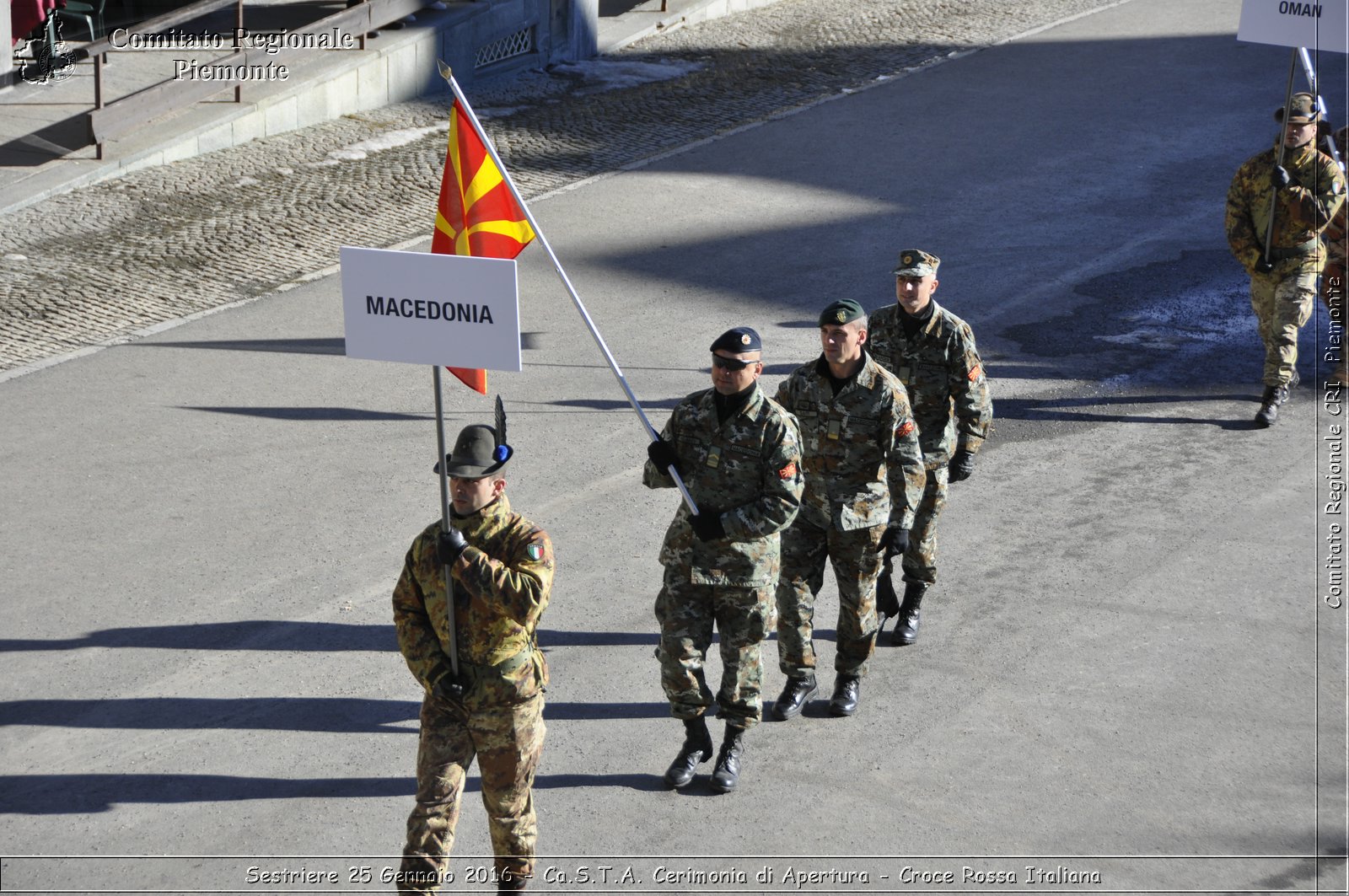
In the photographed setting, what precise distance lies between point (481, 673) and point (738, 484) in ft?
5.30

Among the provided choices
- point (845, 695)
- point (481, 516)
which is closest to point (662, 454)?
point (481, 516)

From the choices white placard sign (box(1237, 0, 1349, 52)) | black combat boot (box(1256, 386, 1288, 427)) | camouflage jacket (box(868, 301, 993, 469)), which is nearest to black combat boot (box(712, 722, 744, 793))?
camouflage jacket (box(868, 301, 993, 469))

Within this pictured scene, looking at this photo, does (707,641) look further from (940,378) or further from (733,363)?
(940,378)

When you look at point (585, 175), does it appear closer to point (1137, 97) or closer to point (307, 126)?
point (307, 126)

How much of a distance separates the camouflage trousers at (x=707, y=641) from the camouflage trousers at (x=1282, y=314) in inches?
229

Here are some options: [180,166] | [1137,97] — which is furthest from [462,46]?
[1137,97]

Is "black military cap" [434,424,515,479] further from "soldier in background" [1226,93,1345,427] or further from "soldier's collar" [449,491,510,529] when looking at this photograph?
"soldier in background" [1226,93,1345,427]

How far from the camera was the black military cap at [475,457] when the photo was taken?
18.9ft

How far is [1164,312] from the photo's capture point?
13266 millimetres

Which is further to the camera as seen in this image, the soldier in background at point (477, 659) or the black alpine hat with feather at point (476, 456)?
the black alpine hat with feather at point (476, 456)

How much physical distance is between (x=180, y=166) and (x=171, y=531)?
25.2ft

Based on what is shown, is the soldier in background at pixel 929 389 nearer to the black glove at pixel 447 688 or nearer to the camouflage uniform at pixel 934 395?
the camouflage uniform at pixel 934 395

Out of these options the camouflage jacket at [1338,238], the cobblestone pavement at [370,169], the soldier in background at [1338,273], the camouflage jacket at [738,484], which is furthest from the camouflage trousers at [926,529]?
the cobblestone pavement at [370,169]

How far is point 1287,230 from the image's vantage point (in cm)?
1082
